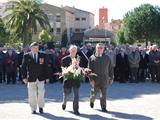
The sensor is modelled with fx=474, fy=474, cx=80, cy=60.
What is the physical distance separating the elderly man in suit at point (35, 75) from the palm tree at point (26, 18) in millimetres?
51679

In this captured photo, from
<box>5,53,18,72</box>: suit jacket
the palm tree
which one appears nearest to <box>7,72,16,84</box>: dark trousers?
<box>5,53,18,72</box>: suit jacket

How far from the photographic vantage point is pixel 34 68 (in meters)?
12.8

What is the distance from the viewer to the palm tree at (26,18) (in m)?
65.5

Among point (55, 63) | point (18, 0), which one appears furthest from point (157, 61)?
point (18, 0)

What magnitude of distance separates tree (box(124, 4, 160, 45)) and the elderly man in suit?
53.0 m

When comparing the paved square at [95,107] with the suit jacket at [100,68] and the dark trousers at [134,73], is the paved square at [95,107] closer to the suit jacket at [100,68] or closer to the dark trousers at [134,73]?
the suit jacket at [100,68]

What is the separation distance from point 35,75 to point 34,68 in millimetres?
222

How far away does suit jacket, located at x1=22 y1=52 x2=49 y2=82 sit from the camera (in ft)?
41.5

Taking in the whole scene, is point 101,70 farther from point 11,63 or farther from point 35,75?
point 11,63

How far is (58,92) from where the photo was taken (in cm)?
1814

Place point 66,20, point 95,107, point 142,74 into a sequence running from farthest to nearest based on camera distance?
1. point 66,20
2. point 142,74
3. point 95,107

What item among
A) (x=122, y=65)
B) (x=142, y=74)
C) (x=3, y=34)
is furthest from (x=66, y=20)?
(x=122, y=65)

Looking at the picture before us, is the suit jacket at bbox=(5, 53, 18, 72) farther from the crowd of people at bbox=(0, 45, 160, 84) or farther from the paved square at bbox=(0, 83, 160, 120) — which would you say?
the paved square at bbox=(0, 83, 160, 120)

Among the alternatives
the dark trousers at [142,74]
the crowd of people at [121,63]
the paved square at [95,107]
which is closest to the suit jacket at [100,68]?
the paved square at [95,107]
